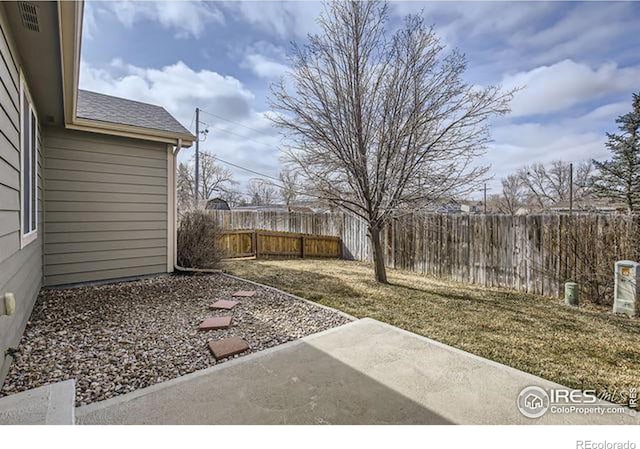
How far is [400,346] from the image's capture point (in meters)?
3.05

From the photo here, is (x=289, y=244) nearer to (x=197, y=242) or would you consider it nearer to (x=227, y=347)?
(x=197, y=242)

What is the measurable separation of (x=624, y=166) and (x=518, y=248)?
448 inches

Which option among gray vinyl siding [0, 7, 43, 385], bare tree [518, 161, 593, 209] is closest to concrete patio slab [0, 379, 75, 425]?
gray vinyl siding [0, 7, 43, 385]

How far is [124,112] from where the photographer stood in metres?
6.25

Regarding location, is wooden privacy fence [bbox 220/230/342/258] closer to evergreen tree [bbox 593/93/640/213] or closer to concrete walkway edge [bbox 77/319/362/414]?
concrete walkway edge [bbox 77/319/362/414]

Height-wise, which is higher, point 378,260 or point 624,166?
point 624,166

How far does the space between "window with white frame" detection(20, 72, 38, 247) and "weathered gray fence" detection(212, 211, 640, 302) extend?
702cm

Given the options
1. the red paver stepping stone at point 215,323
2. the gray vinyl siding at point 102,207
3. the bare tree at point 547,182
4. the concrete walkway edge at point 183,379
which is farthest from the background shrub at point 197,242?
the bare tree at point 547,182

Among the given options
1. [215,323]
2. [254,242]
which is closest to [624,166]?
[254,242]

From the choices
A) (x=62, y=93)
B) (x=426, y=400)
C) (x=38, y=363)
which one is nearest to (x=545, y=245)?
(x=426, y=400)

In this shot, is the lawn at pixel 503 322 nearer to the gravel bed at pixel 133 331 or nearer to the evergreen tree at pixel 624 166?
the gravel bed at pixel 133 331

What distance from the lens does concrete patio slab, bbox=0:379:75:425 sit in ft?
5.44

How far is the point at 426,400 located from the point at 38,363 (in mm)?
3084

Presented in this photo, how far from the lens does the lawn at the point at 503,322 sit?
2730 millimetres
